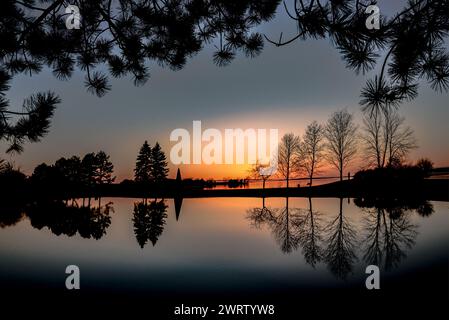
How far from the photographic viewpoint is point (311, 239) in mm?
7281

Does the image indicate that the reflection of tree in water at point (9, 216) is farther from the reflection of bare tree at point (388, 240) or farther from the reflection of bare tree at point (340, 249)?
the reflection of bare tree at point (388, 240)

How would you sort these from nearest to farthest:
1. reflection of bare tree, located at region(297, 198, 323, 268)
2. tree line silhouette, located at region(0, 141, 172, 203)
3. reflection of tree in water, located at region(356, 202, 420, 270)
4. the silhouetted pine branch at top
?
the silhouetted pine branch at top
reflection of tree in water, located at region(356, 202, 420, 270)
reflection of bare tree, located at region(297, 198, 323, 268)
tree line silhouette, located at region(0, 141, 172, 203)

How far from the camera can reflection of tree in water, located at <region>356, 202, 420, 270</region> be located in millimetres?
5305

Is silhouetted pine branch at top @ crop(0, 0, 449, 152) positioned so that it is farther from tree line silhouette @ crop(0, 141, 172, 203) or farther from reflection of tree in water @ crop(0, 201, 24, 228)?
tree line silhouette @ crop(0, 141, 172, 203)

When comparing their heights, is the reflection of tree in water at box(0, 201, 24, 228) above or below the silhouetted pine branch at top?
below

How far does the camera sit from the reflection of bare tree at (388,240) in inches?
209

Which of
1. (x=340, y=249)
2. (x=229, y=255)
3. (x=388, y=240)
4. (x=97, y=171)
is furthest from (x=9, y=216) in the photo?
(x=97, y=171)

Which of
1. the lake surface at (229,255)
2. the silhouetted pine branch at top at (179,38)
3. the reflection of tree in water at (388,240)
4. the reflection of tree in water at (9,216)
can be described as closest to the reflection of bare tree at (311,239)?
the lake surface at (229,255)

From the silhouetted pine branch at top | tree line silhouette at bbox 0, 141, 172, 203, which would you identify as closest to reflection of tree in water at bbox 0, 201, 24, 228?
the silhouetted pine branch at top

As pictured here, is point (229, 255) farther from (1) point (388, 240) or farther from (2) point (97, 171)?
(2) point (97, 171)

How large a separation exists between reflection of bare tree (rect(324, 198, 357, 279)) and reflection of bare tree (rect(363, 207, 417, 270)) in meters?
0.31

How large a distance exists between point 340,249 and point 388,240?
146cm

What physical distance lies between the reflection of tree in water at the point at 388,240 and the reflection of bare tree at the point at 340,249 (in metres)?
0.30
